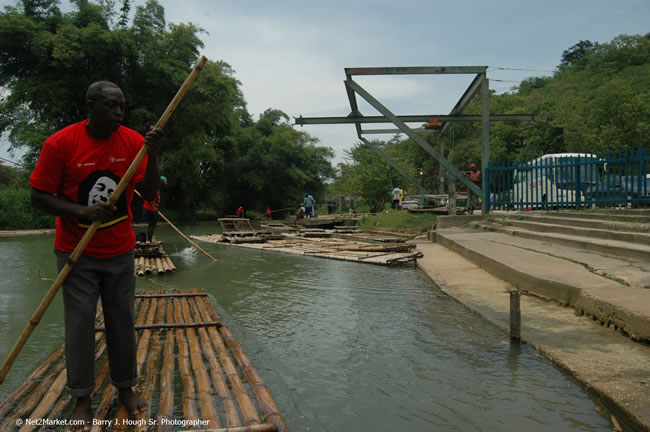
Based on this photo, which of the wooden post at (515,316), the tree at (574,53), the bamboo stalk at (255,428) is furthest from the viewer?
the tree at (574,53)

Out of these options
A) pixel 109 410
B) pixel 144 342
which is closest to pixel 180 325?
pixel 144 342

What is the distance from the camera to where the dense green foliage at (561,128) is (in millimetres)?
28297

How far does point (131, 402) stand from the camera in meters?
2.43

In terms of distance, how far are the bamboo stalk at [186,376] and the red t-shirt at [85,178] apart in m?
0.89

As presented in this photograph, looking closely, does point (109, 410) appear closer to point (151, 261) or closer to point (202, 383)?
point (202, 383)

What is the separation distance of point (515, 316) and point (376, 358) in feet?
4.08

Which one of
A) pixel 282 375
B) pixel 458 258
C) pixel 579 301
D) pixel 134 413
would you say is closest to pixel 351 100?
pixel 458 258

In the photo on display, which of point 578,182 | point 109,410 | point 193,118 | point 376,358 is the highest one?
point 193,118

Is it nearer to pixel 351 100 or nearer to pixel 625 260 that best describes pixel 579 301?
pixel 625 260

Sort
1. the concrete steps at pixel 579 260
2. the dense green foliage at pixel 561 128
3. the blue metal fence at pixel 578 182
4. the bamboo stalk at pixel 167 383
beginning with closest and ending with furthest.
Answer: the bamboo stalk at pixel 167 383 < the concrete steps at pixel 579 260 < the blue metal fence at pixel 578 182 < the dense green foliage at pixel 561 128

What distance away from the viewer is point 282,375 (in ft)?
11.3

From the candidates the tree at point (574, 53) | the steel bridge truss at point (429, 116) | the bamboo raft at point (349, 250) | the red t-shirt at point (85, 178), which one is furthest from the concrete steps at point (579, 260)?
the tree at point (574, 53)

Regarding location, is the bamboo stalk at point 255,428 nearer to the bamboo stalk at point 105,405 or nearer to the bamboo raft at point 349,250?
the bamboo stalk at point 105,405

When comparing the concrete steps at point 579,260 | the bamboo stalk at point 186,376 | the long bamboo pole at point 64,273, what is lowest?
the bamboo stalk at point 186,376
